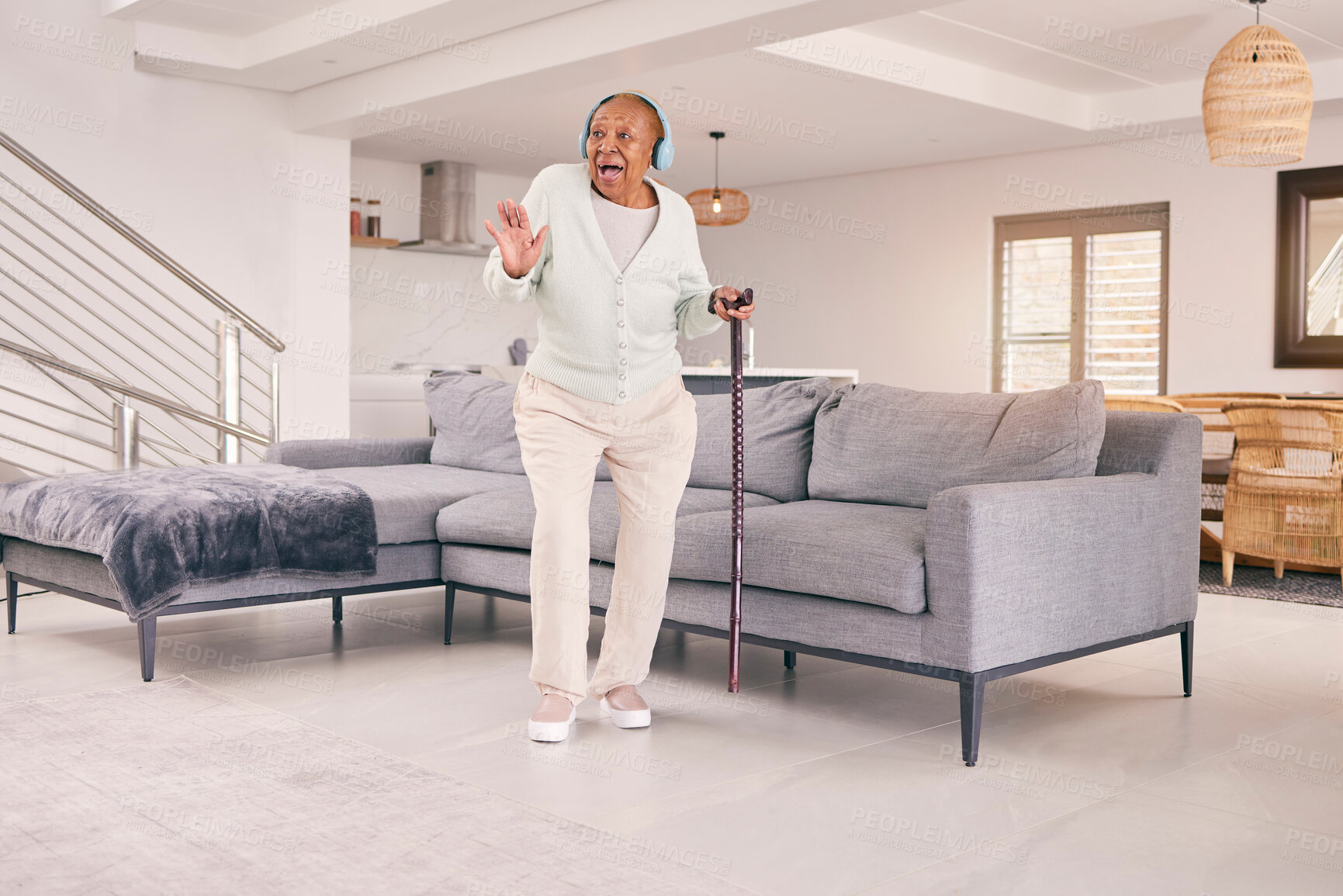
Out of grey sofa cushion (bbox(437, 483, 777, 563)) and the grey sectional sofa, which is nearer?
the grey sectional sofa

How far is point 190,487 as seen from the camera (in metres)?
3.46

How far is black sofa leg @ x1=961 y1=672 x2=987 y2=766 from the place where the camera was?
2.52 m

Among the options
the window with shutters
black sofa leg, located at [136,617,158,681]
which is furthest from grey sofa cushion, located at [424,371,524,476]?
the window with shutters

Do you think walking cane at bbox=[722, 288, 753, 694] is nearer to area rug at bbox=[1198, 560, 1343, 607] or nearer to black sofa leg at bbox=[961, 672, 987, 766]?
black sofa leg at bbox=[961, 672, 987, 766]

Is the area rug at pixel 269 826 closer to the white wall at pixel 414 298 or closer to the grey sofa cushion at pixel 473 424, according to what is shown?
the grey sofa cushion at pixel 473 424

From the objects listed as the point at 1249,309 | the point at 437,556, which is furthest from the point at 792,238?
the point at 437,556

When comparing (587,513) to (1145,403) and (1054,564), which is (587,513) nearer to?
(1054,564)

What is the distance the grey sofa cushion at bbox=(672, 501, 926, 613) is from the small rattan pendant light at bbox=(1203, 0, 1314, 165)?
10.0 ft

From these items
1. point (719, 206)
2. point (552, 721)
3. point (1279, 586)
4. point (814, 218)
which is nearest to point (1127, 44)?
point (719, 206)

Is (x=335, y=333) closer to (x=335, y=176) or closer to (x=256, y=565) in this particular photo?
(x=335, y=176)

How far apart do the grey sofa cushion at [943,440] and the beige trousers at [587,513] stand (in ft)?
2.47

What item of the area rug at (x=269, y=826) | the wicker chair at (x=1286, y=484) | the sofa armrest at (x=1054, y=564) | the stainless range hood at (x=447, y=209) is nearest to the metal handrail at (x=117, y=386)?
the area rug at (x=269, y=826)

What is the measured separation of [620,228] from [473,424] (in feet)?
6.65

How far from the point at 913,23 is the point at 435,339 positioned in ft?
15.8
